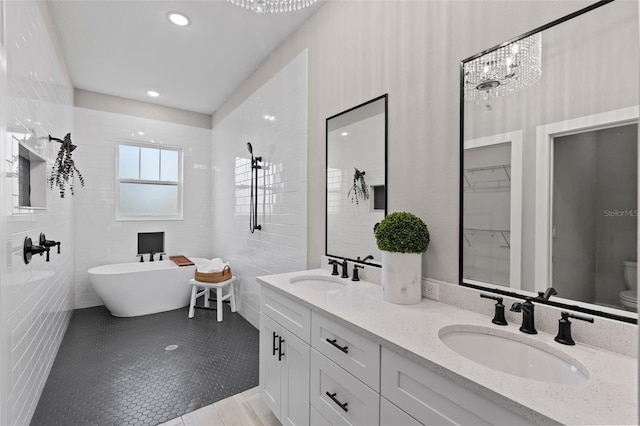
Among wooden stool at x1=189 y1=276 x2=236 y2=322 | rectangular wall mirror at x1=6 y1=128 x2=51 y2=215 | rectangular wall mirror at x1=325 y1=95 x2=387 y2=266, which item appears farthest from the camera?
wooden stool at x1=189 y1=276 x2=236 y2=322

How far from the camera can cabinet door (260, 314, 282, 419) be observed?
6.07 ft

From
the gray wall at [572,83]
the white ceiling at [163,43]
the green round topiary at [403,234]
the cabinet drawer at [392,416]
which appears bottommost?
the cabinet drawer at [392,416]

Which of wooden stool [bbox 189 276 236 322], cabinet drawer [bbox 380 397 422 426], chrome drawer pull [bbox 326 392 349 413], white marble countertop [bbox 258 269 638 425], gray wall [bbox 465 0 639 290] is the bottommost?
wooden stool [bbox 189 276 236 322]

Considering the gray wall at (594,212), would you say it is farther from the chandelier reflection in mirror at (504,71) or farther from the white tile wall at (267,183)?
the white tile wall at (267,183)

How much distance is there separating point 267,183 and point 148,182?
2.46 m

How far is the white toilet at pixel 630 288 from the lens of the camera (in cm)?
97

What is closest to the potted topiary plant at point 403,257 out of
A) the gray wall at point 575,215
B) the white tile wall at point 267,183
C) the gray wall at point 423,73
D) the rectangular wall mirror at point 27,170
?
the gray wall at point 423,73

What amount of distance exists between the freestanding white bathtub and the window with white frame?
88 centimetres

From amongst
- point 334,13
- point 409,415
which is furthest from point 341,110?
point 409,415

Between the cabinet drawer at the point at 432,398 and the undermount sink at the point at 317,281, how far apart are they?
861 millimetres

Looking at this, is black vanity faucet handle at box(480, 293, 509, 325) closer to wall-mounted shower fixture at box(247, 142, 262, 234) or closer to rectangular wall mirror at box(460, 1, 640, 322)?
rectangular wall mirror at box(460, 1, 640, 322)

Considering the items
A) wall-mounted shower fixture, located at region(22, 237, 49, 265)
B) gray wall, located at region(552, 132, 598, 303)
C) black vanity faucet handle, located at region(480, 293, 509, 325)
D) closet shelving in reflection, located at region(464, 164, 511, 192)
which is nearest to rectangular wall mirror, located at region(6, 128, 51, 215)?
wall-mounted shower fixture, located at region(22, 237, 49, 265)

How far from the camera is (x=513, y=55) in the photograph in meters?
1.29

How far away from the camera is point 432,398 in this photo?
0.96 m
